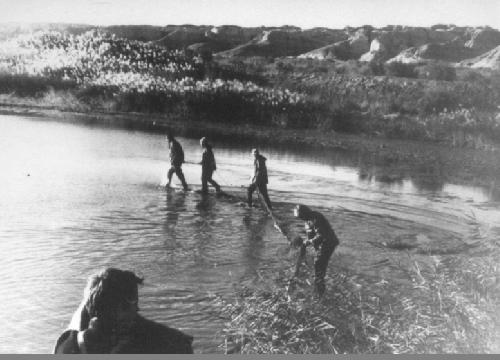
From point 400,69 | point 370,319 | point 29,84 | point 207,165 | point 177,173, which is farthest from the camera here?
point 400,69

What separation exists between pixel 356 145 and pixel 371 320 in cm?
1163

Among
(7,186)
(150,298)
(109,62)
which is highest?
(109,62)

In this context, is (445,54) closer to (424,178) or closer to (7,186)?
(424,178)

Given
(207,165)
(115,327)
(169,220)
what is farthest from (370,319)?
(207,165)

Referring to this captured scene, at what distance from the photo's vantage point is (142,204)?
12.2m

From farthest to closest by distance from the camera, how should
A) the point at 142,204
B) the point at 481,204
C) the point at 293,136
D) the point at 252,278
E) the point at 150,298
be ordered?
the point at 293,136
the point at 481,204
the point at 142,204
the point at 252,278
the point at 150,298

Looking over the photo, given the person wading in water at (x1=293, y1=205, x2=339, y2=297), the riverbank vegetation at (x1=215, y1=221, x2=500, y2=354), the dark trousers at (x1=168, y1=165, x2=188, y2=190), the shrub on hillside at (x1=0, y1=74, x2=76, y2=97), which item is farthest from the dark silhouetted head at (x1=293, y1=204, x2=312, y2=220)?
the shrub on hillside at (x1=0, y1=74, x2=76, y2=97)

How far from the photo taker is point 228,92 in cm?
1611

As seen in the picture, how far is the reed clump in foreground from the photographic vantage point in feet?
18.8

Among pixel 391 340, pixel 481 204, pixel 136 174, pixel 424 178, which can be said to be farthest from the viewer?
pixel 424 178

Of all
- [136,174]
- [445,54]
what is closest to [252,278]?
[136,174]

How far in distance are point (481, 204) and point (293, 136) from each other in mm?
5719

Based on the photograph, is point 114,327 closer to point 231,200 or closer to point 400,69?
point 231,200

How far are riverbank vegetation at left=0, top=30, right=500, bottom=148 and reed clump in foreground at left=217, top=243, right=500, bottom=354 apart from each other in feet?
18.4
